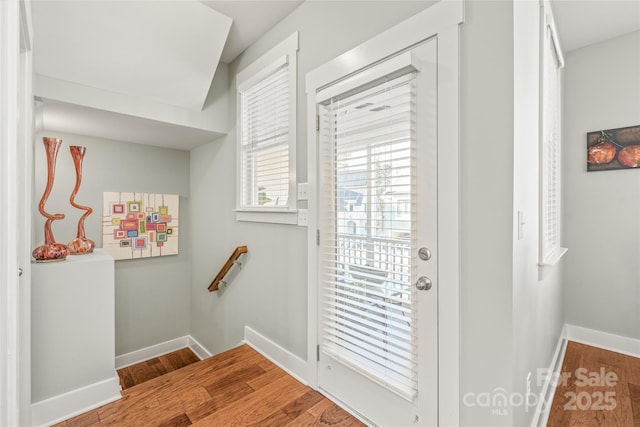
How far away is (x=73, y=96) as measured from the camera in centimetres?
204

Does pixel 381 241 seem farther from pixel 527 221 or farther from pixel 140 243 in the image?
pixel 140 243

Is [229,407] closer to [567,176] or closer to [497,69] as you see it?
[497,69]

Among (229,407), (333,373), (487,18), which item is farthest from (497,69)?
(229,407)

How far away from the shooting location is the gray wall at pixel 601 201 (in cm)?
235

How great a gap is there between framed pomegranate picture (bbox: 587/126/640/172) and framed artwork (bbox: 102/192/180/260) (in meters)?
4.20

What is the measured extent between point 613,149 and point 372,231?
94.8 inches

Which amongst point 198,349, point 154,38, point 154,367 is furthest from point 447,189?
point 154,367

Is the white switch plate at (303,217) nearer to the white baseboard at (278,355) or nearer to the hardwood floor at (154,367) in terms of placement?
the white baseboard at (278,355)

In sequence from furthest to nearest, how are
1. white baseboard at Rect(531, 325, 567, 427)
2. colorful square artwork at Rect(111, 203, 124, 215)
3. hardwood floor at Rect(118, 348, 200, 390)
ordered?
colorful square artwork at Rect(111, 203, 124, 215)
hardwood floor at Rect(118, 348, 200, 390)
white baseboard at Rect(531, 325, 567, 427)

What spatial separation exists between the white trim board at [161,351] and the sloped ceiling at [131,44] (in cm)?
268

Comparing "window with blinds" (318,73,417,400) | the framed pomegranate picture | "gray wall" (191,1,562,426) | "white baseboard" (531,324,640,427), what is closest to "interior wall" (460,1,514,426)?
"gray wall" (191,1,562,426)

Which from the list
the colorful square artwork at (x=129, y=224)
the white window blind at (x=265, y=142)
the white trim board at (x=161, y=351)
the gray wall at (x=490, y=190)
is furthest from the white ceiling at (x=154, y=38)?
the white trim board at (x=161, y=351)

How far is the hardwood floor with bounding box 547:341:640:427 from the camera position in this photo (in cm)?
166

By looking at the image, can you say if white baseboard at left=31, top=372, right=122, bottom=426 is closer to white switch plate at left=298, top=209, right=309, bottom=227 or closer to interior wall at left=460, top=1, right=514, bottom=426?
white switch plate at left=298, top=209, right=309, bottom=227
